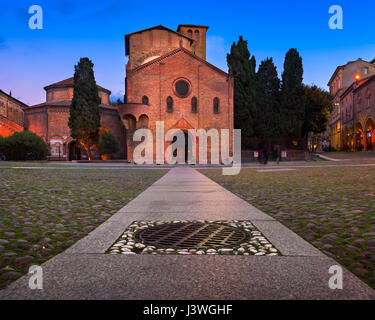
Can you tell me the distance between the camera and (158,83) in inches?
1340

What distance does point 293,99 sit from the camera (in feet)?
129

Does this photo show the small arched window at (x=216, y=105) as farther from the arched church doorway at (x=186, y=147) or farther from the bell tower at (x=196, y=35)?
the bell tower at (x=196, y=35)

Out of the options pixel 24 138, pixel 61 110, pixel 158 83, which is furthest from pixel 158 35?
pixel 24 138

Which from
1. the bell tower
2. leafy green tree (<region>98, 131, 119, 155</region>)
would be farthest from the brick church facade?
the bell tower

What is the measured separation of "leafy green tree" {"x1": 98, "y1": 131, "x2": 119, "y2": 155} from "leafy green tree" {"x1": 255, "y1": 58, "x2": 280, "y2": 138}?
18741 mm

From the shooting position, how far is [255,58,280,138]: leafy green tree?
3866 centimetres

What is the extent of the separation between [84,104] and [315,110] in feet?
108

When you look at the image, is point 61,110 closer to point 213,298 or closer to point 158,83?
point 158,83

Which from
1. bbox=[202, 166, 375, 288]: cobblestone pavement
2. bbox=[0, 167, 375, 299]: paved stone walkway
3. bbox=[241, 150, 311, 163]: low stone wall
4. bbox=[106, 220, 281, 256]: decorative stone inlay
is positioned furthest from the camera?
bbox=[241, 150, 311, 163]: low stone wall

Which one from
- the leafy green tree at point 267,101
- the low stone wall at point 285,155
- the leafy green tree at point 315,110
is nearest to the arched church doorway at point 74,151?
the low stone wall at point 285,155

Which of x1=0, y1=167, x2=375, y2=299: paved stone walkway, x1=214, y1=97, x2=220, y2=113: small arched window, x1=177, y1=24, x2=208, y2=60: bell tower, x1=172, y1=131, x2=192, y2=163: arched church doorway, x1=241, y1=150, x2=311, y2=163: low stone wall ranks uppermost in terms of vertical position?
x1=177, y1=24, x2=208, y2=60: bell tower

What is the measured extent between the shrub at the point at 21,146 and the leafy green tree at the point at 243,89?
77.6 feet

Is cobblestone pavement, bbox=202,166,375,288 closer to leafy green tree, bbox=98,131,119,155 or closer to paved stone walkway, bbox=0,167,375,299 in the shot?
paved stone walkway, bbox=0,167,375,299

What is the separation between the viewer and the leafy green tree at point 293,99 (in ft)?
129
